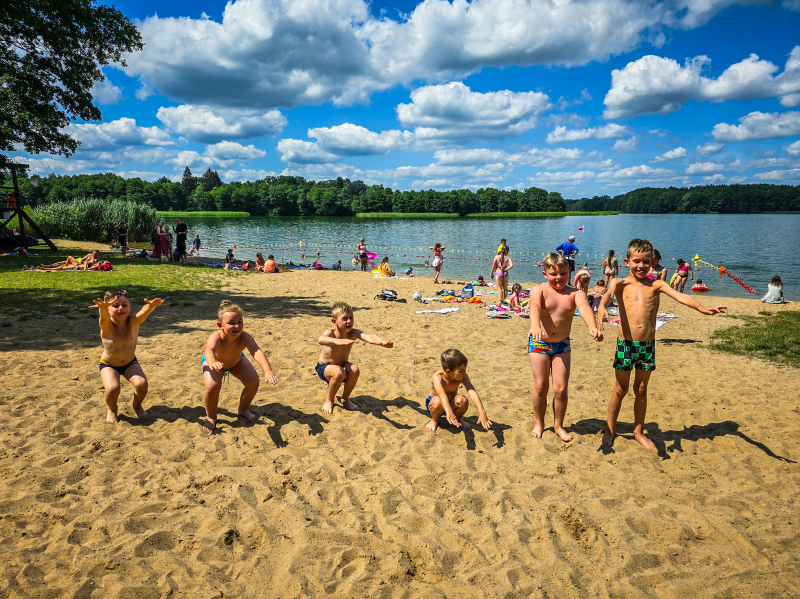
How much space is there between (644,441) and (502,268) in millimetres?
10266

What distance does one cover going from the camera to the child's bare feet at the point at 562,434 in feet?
15.7

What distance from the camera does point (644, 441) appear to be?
479cm

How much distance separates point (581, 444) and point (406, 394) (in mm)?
2373

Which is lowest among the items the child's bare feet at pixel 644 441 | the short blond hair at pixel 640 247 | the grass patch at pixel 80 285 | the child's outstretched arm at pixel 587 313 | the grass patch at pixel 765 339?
the grass patch at pixel 765 339

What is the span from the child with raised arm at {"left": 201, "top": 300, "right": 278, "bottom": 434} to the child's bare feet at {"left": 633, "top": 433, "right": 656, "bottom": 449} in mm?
4003

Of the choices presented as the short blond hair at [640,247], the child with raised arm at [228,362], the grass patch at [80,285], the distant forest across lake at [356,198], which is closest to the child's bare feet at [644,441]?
the short blond hair at [640,247]

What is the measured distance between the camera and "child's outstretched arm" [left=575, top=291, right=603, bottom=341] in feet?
14.0

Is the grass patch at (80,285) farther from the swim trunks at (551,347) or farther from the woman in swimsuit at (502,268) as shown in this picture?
the swim trunks at (551,347)

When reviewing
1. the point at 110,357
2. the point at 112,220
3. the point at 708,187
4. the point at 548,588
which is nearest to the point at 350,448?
the point at 548,588

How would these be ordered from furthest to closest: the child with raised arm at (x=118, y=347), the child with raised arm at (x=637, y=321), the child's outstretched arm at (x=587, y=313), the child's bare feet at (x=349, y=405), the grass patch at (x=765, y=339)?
the grass patch at (x=765, y=339), the child's bare feet at (x=349, y=405), the child with raised arm at (x=118, y=347), the child with raised arm at (x=637, y=321), the child's outstretched arm at (x=587, y=313)

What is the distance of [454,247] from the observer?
132 feet

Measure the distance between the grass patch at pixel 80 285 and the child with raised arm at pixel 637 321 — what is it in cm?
1043

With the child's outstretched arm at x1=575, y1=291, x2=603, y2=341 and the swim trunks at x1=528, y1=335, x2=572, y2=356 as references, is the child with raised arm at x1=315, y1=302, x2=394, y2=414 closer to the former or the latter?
the swim trunks at x1=528, y1=335, x2=572, y2=356

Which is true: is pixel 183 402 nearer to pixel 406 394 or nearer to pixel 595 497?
pixel 406 394
